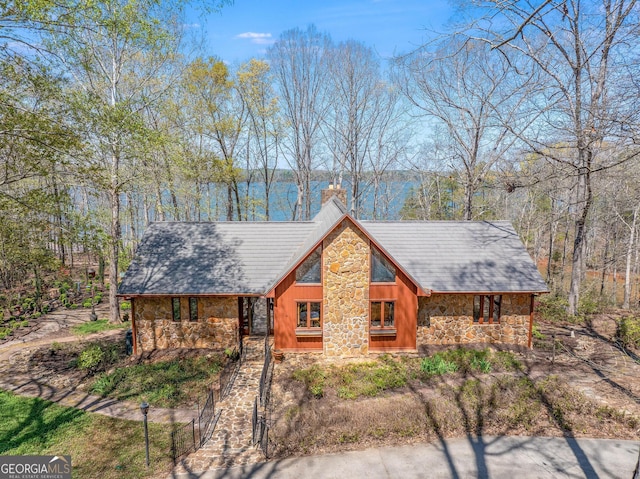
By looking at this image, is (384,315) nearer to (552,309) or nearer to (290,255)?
(290,255)

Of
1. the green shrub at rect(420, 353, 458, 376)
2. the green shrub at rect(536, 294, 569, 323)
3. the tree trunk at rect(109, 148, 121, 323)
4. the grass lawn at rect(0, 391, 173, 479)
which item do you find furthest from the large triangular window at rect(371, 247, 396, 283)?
the tree trunk at rect(109, 148, 121, 323)

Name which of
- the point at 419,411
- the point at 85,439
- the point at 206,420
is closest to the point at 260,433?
the point at 206,420

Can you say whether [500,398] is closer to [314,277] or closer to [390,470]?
[390,470]

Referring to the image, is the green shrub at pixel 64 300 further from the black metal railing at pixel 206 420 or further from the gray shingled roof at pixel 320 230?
the black metal railing at pixel 206 420

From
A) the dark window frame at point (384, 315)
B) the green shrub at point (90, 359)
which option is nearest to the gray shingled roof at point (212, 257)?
the green shrub at point (90, 359)

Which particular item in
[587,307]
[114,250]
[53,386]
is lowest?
[53,386]

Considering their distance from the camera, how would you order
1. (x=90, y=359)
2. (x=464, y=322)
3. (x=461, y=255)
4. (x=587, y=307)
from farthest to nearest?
(x=587, y=307), (x=461, y=255), (x=464, y=322), (x=90, y=359)

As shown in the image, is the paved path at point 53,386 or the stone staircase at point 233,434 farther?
the paved path at point 53,386
